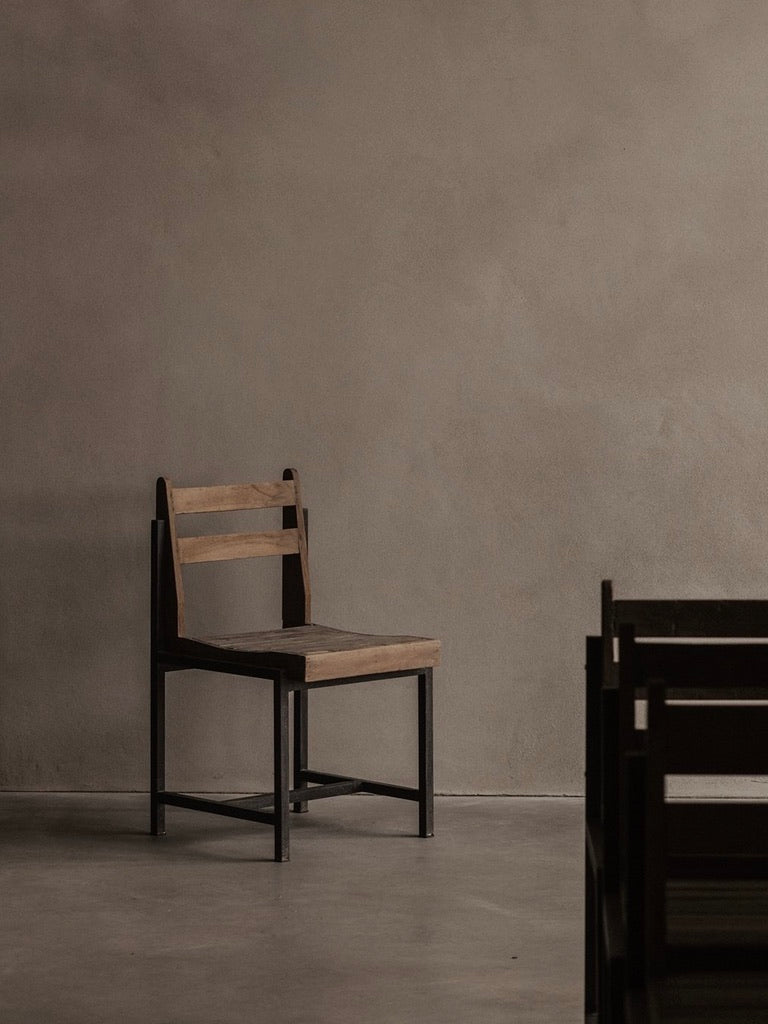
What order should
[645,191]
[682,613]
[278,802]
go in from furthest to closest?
[645,191], [278,802], [682,613]

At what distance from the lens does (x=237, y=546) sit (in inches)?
167

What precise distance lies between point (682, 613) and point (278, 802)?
61.4 inches

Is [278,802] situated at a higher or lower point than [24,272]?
lower

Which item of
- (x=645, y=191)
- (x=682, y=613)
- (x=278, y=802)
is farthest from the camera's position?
(x=645, y=191)

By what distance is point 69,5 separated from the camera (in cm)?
453

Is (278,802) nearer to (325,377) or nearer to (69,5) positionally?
(325,377)

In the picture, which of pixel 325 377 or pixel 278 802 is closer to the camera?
pixel 278 802

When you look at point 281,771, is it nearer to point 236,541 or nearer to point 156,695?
point 156,695

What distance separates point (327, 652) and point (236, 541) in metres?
0.57

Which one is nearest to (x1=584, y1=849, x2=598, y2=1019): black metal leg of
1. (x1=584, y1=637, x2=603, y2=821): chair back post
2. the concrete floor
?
(x1=584, y1=637, x2=603, y2=821): chair back post

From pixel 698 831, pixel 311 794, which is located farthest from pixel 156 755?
pixel 698 831

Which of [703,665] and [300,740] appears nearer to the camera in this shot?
[703,665]

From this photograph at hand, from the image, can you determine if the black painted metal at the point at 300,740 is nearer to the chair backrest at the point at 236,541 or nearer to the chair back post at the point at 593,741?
the chair backrest at the point at 236,541

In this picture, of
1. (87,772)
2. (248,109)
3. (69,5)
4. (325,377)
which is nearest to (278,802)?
(87,772)
